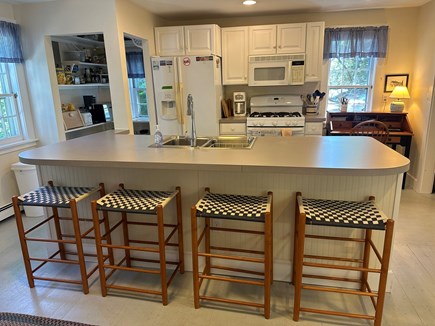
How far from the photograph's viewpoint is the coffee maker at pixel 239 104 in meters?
4.61

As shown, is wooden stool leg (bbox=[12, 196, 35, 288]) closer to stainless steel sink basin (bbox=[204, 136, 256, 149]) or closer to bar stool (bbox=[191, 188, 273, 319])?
bar stool (bbox=[191, 188, 273, 319])

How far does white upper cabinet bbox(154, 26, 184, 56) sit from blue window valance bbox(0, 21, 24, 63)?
5.38ft

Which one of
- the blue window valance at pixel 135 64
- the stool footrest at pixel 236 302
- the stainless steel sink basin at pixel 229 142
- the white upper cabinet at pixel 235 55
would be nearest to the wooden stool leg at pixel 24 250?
the stool footrest at pixel 236 302

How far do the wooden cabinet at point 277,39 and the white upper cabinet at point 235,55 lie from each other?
112 mm

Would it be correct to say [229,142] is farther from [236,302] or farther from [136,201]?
[236,302]

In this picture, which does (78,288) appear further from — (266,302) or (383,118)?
(383,118)

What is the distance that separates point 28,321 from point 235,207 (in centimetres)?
134

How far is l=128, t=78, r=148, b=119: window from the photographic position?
17.8 feet

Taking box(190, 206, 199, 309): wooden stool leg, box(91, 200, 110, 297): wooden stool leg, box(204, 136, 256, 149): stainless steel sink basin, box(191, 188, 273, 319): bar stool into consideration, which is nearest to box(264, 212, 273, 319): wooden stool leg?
box(191, 188, 273, 319): bar stool

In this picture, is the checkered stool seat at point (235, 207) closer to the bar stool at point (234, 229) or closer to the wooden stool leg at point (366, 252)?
the bar stool at point (234, 229)

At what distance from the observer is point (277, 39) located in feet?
13.8

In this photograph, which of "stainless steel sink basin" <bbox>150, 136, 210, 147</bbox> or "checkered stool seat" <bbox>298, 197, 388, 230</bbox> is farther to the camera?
"stainless steel sink basin" <bbox>150, 136, 210, 147</bbox>

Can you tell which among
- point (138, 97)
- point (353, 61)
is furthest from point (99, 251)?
point (353, 61)

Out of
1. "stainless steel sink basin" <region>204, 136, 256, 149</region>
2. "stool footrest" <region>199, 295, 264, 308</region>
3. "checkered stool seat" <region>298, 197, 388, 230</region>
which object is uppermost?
"stainless steel sink basin" <region>204, 136, 256, 149</region>
